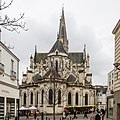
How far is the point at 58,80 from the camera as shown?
310ft

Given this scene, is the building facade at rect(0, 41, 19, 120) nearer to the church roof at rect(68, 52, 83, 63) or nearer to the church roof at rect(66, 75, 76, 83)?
the church roof at rect(66, 75, 76, 83)

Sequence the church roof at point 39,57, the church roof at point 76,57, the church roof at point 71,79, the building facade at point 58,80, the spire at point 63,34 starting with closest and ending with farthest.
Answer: the building facade at point 58,80 < the church roof at point 71,79 < the church roof at point 39,57 < the church roof at point 76,57 < the spire at point 63,34

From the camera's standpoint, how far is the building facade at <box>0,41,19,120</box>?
102ft

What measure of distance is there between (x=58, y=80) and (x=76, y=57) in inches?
1257

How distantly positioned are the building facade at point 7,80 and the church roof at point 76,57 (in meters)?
82.4

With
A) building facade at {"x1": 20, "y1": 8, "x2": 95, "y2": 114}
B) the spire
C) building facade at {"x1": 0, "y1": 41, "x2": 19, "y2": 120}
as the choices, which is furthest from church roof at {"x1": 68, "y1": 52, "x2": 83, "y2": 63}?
building facade at {"x1": 0, "y1": 41, "x2": 19, "y2": 120}

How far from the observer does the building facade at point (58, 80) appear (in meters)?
94.4

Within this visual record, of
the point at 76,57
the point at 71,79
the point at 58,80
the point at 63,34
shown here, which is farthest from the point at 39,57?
the point at 58,80

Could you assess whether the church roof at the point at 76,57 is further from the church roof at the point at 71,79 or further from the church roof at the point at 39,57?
the church roof at the point at 71,79

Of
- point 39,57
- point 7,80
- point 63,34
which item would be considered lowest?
point 7,80

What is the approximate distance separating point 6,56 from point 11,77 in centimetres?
368

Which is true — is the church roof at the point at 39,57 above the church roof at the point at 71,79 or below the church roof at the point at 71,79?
above

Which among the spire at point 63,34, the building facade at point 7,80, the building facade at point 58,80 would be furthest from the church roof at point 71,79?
the building facade at point 7,80

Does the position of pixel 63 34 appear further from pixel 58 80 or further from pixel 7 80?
pixel 7 80
